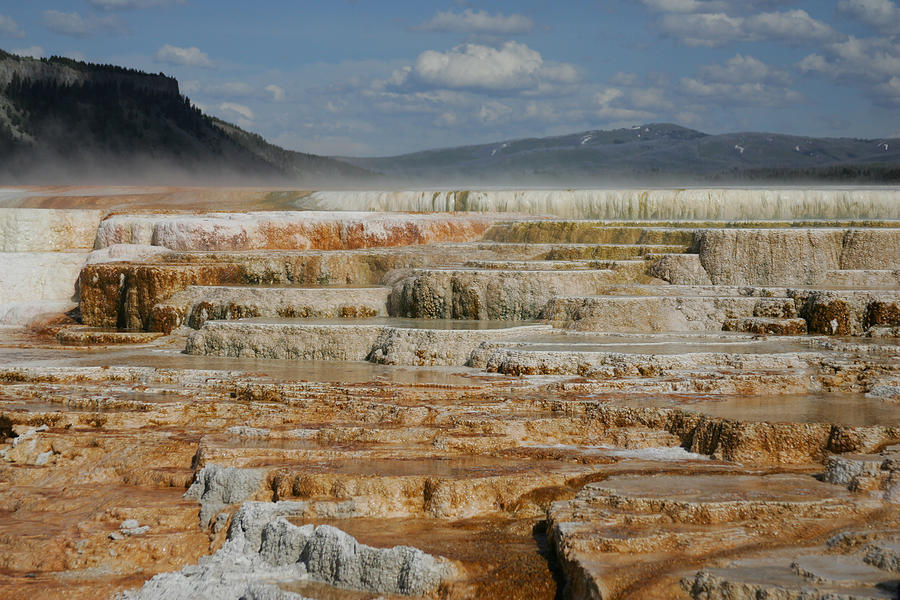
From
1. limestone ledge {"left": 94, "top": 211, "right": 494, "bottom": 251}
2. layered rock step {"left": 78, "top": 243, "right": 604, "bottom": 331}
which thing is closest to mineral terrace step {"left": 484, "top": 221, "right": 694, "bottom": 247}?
limestone ledge {"left": 94, "top": 211, "right": 494, "bottom": 251}

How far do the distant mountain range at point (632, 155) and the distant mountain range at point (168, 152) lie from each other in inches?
10.8

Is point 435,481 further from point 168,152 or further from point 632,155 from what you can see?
point 632,155

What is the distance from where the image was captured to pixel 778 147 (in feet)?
267

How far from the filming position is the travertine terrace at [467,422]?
5.99 m

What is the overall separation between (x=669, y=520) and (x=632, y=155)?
266ft

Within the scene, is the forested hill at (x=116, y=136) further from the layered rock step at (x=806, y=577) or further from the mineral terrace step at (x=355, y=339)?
the layered rock step at (x=806, y=577)

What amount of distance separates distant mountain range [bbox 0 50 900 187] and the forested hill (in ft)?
0.20

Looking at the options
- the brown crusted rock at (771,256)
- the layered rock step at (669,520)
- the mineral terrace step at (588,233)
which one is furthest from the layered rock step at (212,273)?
the layered rock step at (669,520)

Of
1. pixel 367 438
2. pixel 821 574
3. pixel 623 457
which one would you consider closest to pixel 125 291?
pixel 367 438

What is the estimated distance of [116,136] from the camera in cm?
6122

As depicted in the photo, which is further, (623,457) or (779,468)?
(623,457)

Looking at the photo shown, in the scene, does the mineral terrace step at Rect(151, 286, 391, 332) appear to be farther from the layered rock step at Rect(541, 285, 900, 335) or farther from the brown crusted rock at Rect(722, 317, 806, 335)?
the brown crusted rock at Rect(722, 317, 806, 335)

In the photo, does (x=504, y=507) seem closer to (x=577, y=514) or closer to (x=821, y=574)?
(x=577, y=514)

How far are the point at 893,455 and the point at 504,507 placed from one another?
2.48 meters
